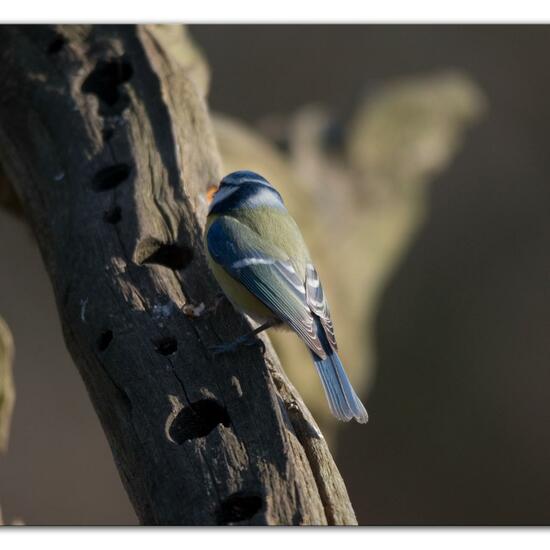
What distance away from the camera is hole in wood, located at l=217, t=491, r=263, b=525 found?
1476 mm

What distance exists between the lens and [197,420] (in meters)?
1.59

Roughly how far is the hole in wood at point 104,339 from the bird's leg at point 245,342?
0.72 ft

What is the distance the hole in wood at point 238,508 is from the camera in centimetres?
148

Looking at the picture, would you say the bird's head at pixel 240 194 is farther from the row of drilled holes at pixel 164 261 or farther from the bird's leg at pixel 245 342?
the bird's leg at pixel 245 342

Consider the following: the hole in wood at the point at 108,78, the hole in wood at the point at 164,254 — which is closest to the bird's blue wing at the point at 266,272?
the hole in wood at the point at 164,254

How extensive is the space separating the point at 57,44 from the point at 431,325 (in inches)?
71.3

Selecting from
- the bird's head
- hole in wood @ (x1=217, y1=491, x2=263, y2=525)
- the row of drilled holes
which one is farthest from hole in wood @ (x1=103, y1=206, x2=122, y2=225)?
hole in wood @ (x1=217, y1=491, x2=263, y2=525)

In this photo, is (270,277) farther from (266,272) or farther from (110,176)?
(110,176)

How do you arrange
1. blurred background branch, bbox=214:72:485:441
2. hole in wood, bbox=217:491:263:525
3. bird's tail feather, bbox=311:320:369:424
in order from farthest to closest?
1. blurred background branch, bbox=214:72:485:441
2. bird's tail feather, bbox=311:320:369:424
3. hole in wood, bbox=217:491:263:525

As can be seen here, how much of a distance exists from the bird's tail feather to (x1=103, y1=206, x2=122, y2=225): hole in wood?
560mm

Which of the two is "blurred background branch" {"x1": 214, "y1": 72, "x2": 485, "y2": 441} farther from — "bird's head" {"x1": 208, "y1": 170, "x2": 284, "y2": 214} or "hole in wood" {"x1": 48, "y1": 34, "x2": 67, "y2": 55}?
"bird's head" {"x1": 208, "y1": 170, "x2": 284, "y2": 214}

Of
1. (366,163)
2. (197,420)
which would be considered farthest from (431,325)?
(197,420)

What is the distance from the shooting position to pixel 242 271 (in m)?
1.76
